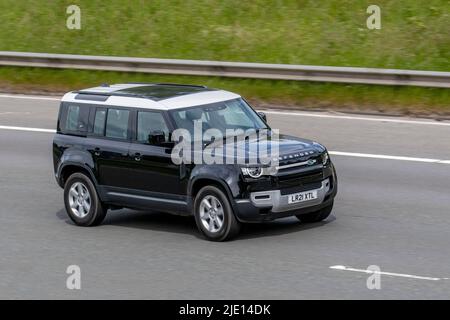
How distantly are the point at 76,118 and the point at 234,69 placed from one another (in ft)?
31.1

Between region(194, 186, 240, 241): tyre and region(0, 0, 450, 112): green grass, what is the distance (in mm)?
9332

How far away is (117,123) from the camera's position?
45.2 feet

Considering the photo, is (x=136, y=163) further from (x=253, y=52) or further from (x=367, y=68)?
(x=253, y=52)

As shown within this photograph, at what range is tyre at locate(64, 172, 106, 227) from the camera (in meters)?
13.9

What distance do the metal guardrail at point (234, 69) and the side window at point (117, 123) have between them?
8.90 metres

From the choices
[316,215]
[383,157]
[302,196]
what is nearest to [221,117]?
[302,196]

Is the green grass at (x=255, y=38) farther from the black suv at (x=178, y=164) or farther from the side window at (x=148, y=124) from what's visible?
the side window at (x=148, y=124)

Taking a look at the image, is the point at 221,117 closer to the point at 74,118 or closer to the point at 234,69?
the point at 74,118

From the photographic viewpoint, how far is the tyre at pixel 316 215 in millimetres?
13367

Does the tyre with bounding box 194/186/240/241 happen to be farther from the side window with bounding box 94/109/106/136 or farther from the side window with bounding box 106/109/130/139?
the side window with bounding box 94/109/106/136

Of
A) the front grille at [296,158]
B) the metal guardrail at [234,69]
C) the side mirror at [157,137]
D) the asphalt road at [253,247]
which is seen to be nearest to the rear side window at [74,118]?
the asphalt road at [253,247]

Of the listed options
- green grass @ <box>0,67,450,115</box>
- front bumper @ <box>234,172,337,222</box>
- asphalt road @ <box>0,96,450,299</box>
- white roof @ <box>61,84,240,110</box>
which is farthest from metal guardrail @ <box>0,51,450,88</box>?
front bumper @ <box>234,172,337,222</box>

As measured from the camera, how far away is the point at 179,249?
Result: 12.6m
